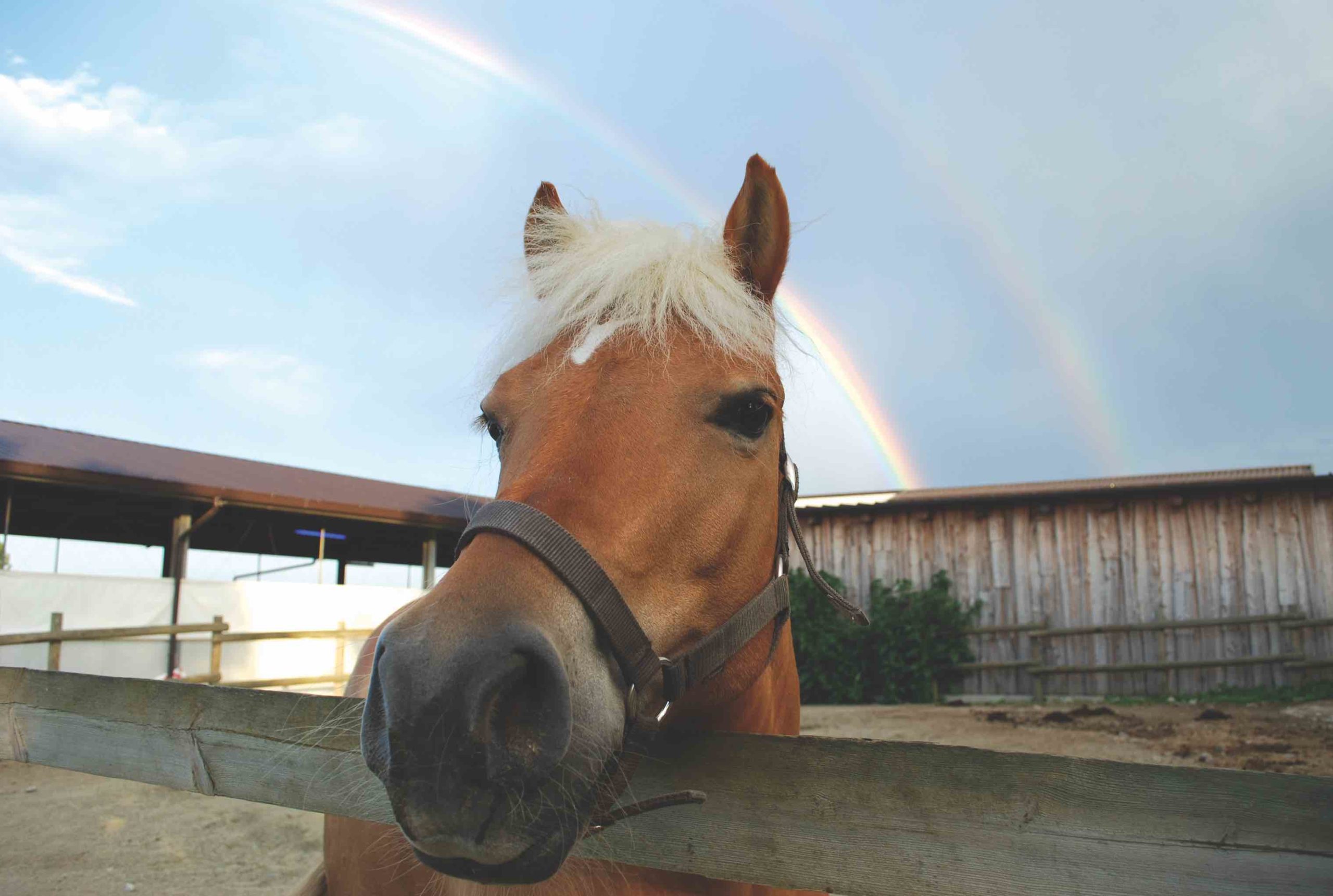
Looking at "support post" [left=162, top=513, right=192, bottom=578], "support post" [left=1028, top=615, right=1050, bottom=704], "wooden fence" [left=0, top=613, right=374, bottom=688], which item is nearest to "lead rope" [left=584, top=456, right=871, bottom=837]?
"wooden fence" [left=0, top=613, right=374, bottom=688]

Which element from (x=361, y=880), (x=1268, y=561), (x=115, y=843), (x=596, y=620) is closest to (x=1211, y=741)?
(x=1268, y=561)

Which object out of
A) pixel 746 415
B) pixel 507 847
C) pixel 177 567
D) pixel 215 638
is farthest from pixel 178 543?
pixel 507 847

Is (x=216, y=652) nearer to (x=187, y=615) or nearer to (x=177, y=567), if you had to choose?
(x=187, y=615)

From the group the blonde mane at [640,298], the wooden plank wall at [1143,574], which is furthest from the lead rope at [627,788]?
the wooden plank wall at [1143,574]

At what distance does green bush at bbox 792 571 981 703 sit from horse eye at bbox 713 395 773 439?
1327 centimetres

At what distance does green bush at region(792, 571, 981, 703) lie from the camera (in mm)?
13969

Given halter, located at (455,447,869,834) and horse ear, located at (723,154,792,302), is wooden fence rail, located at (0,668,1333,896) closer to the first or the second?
halter, located at (455,447,869,834)

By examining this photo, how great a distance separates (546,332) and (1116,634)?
46.8ft

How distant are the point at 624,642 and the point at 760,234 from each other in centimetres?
119

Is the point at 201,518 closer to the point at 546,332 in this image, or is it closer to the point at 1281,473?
the point at 546,332

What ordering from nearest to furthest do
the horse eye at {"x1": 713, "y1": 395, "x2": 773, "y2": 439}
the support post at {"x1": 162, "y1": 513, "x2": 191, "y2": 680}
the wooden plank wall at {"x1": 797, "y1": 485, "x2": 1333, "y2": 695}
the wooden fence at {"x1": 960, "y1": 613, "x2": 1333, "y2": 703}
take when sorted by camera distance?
the horse eye at {"x1": 713, "y1": 395, "x2": 773, "y2": 439}, the support post at {"x1": 162, "y1": 513, "x2": 191, "y2": 680}, the wooden fence at {"x1": 960, "y1": 613, "x2": 1333, "y2": 703}, the wooden plank wall at {"x1": 797, "y1": 485, "x2": 1333, "y2": 695}

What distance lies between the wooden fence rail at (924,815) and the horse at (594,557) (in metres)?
0.19

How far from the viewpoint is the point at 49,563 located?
14.4m

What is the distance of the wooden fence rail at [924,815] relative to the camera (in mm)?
1127
